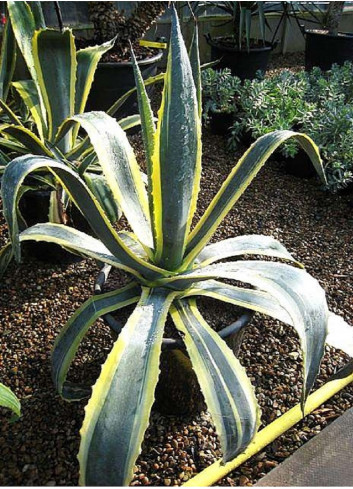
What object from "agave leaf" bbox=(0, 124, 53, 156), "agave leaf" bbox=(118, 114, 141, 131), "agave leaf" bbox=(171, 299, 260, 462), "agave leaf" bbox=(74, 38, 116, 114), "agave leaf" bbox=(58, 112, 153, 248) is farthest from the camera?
"agave leaf" bbox=(118, 114, 141, 131)

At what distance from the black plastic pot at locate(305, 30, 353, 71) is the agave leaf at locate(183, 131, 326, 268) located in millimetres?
3123

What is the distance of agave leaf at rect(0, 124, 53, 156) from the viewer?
1.57m

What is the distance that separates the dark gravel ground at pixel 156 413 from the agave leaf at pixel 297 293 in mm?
206

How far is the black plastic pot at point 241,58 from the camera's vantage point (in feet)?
11.3

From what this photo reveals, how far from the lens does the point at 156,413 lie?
51.8 inches

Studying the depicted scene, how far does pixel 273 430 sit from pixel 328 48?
137 inches

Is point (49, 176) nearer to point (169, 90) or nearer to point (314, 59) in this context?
point (169, 90)

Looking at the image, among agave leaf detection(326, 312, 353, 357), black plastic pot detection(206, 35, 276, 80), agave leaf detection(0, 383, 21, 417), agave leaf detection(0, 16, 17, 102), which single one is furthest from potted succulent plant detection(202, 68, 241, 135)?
agave leaf detection(0, 383, 21, 417)

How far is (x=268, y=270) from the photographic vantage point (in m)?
1.05

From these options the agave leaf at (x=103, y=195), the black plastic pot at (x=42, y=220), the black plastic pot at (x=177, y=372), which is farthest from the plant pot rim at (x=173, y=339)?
the black plastic pot at (x=42, y=220)

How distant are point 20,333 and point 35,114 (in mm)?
761

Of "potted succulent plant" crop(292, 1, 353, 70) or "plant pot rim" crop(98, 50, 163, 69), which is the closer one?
"plant pot rim" crop(98, 50, 163, 69)

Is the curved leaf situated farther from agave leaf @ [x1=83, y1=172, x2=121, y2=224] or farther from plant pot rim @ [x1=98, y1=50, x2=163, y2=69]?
plant pot rim @ [x1=98, y1=50, x2=163, y2=69]

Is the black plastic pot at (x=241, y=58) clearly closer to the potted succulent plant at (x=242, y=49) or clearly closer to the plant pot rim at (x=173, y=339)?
the potted succulent plant at (x=242, y=49)
